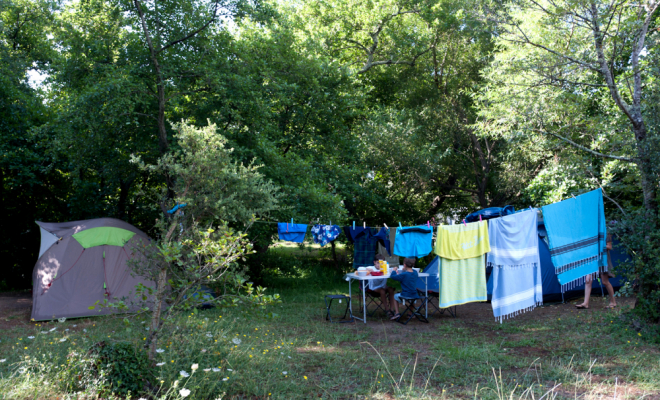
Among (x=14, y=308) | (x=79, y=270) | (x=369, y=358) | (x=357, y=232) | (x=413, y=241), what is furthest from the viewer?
(x=14, y=308)

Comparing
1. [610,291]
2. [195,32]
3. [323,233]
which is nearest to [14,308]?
[323,233]

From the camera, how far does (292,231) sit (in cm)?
779

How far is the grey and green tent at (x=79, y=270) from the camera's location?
7.73m

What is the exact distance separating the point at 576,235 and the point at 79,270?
8374 mm

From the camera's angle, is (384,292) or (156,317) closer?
(156,317)

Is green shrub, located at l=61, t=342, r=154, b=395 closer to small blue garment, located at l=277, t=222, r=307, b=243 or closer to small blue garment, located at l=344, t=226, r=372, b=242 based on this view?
small blue garment, located at l=277, t=222, r=307, b=243

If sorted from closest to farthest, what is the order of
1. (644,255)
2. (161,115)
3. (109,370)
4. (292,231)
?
(109,370) < (644,255) < (292,231) < (161,115)

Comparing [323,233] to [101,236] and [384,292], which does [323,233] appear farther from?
[101,236]

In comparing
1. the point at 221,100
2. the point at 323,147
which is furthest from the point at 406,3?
the point at 221,100

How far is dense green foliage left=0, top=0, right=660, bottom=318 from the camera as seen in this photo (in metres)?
7.47

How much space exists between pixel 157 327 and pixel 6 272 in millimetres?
10963

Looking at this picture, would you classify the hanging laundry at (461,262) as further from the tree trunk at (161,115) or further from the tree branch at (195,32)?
the tree branch at (195,32)

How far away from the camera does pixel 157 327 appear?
13.5 feet

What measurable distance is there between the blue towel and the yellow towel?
38.1 inches
